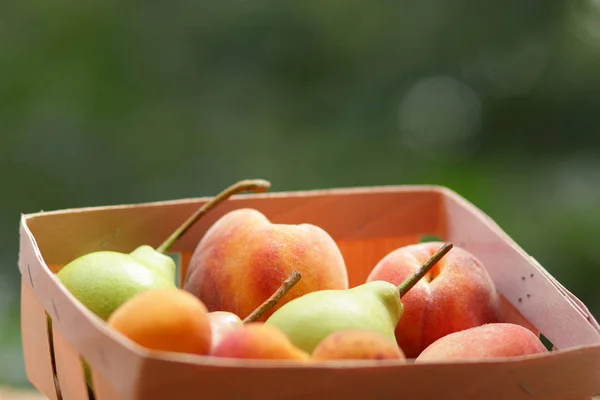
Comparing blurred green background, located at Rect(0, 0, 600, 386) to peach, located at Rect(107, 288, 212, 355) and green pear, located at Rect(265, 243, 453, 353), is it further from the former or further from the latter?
peach, located at Rect(107, 288, 212, 355)

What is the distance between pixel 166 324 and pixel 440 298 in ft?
1.07

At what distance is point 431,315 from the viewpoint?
2.60ft

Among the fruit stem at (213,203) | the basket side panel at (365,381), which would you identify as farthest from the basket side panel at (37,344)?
the basket side panel at (365,381)

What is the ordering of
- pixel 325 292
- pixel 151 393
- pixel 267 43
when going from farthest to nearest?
1. pixel 267 43
2. pixel 325 292
3. pixel 151 393

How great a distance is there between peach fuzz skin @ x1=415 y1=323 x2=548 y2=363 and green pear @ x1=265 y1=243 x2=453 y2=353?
0.04 meters

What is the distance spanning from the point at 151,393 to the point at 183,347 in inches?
1.8

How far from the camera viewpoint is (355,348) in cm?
57

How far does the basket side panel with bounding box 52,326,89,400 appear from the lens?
66 cm

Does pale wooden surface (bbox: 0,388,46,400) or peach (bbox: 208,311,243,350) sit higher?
peach (bbox: 208,311,243,350)

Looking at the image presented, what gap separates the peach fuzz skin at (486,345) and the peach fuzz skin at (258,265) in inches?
5.6

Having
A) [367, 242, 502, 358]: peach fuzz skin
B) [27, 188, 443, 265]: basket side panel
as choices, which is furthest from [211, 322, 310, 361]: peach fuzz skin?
[27, 188, 443, 265]: basket side panel

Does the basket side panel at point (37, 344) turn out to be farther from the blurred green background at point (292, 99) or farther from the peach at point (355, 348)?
the blurred green background at point (292, 99)

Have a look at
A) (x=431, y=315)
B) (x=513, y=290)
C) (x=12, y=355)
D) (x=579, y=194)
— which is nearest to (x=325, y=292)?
(x=431, y=315)

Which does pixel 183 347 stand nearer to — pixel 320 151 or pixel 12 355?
pixel 12 355
